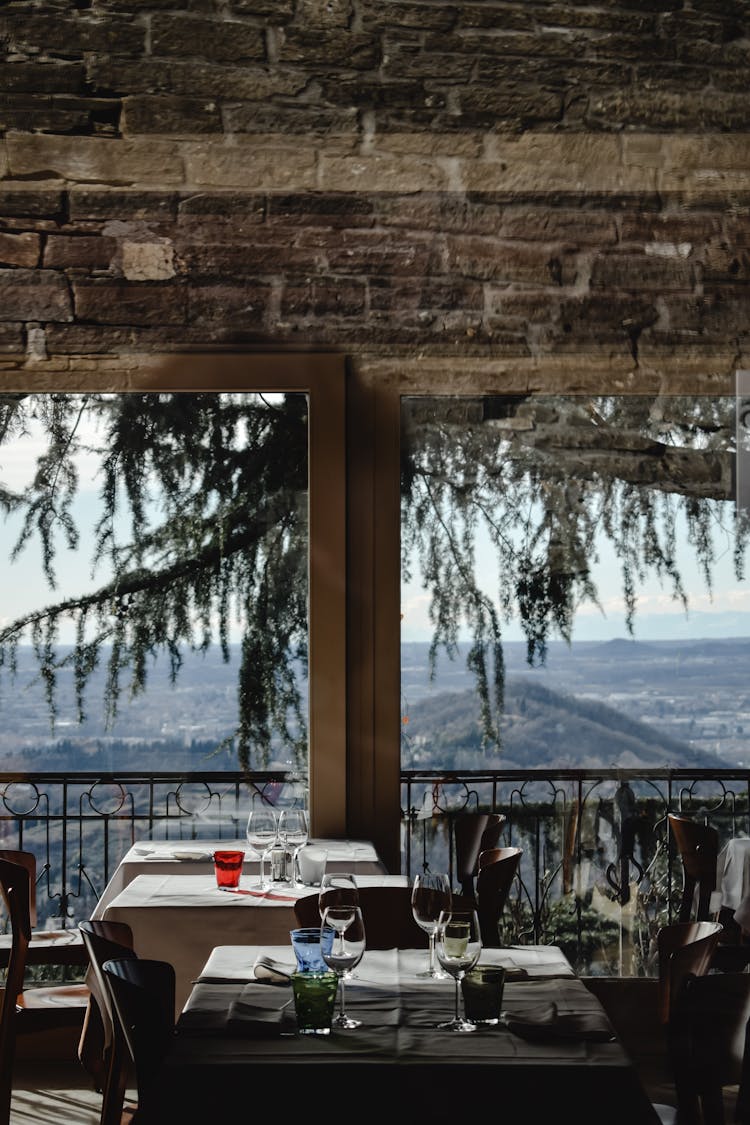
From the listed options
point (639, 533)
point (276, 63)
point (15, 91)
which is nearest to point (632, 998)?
point (639, 533)

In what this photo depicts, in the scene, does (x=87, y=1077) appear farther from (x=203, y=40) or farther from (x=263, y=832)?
(x=203, y=40)

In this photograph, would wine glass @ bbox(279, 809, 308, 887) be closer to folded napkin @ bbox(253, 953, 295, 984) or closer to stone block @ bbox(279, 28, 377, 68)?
folded napkin @ bbox(253, 953, 295, 984)

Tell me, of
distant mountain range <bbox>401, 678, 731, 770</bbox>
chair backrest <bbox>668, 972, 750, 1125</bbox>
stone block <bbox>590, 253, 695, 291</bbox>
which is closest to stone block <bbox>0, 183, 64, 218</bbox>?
stone block <bbox>590, 253, 695, 291</bbox>

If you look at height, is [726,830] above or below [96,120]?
below

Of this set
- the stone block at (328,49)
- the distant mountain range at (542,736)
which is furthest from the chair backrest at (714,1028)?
the stone block at (328,49)

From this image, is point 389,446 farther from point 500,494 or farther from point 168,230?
point 168,230

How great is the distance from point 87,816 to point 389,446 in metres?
1.69

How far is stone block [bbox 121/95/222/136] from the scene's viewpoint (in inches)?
174

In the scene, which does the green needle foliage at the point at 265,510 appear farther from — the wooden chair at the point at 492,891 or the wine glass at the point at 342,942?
the wine glass at the point at 342,942

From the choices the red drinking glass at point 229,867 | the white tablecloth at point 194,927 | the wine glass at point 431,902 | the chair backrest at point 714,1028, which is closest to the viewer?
the chair backrest at point 714,1028

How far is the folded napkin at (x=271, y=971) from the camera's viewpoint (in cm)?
241

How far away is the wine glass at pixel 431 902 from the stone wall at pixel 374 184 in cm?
240

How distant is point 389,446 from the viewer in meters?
4.43

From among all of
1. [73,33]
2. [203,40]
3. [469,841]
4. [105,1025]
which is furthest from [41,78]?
[105,1025]
